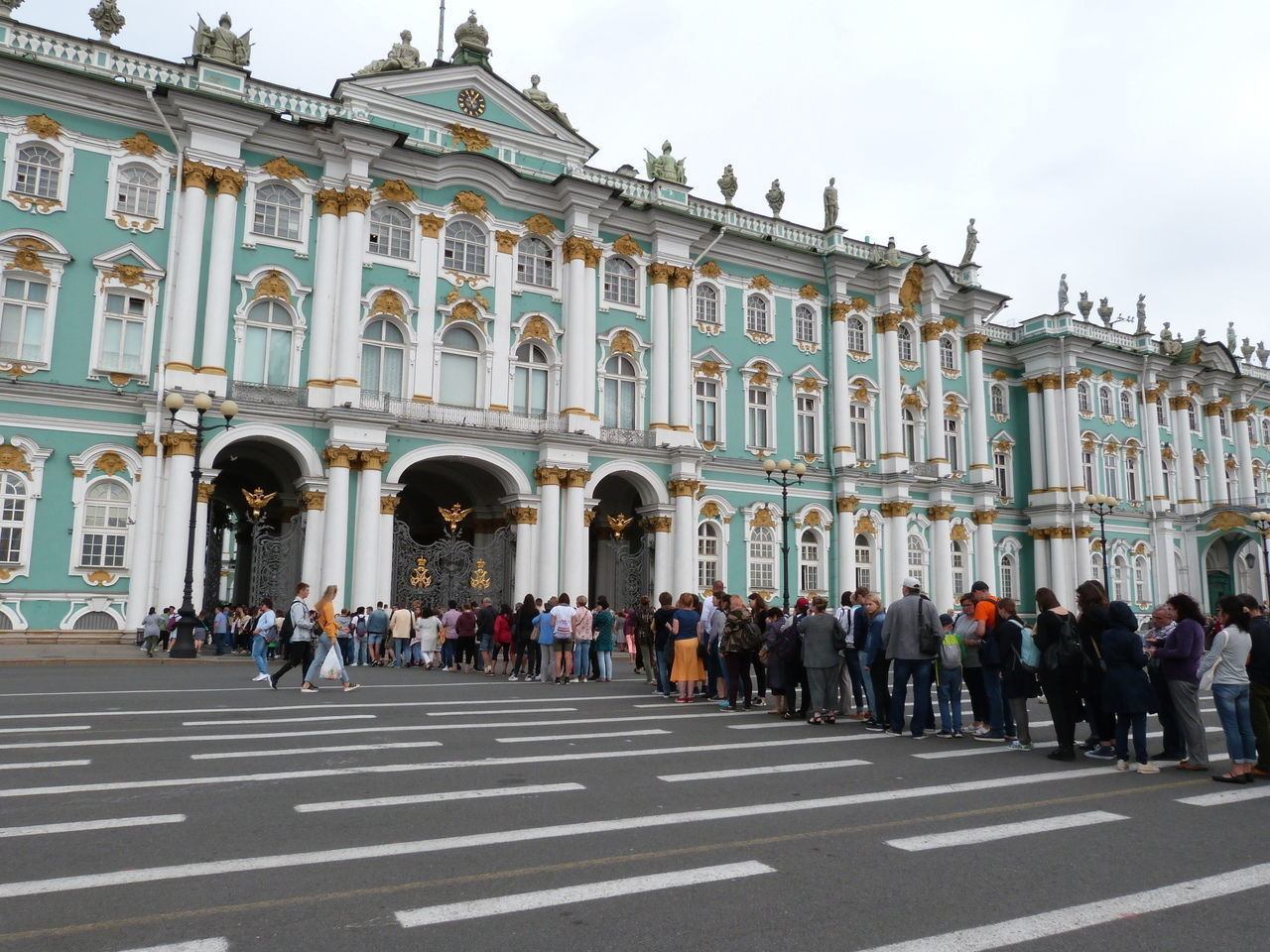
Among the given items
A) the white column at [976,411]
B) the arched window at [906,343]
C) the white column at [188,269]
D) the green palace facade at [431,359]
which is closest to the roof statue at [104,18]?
the green palace facade at [431,359]

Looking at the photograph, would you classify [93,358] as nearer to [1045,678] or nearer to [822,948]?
[1045,678]

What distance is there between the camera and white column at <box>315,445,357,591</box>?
92.6ft

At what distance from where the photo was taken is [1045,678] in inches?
447

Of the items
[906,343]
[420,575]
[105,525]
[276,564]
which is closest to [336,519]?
[276,564]

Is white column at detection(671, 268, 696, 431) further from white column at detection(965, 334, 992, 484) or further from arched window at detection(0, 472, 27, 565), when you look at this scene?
arched window at detection(0, 472, 27, 565)

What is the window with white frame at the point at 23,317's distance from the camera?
85.9 ft

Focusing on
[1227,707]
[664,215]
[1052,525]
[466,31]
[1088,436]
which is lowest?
[1227,707]

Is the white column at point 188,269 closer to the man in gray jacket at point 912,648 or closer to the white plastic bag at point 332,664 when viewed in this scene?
the white plastic bag at point 332,664

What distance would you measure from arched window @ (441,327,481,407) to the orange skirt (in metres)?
17.0

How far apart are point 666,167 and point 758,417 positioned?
34.0ft

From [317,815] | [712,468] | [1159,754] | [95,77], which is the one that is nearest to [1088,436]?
[712,468]

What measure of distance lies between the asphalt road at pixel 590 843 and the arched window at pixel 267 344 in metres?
17.6

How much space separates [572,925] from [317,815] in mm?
3303

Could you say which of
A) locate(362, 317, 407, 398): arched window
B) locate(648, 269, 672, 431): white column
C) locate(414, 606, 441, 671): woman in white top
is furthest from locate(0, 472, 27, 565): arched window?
locate(648, 269, 672, 431): white column
